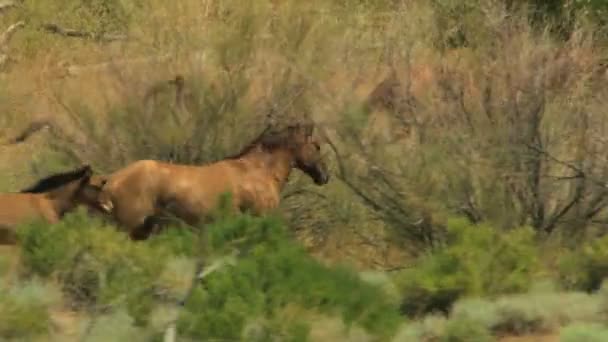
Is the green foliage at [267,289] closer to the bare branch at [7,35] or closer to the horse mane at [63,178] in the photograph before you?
the horse mane at [63,178]

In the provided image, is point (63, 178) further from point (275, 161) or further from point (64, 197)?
point (275, 161)

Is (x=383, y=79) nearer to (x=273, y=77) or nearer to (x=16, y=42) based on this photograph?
(x=273, y=77)

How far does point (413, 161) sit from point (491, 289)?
3.12 metres

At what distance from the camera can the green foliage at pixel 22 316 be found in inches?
363

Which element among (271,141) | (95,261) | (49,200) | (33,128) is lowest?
(33,128)

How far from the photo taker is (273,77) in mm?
15547

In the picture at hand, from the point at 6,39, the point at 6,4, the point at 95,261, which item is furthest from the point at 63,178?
the point at 6,4

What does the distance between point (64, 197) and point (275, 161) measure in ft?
6.62

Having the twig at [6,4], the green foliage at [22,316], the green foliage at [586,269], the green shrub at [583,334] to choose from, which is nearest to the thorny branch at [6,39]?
the twig at [6,4]

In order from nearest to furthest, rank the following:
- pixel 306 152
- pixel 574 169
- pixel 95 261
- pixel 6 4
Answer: pixel 95 261 < pixel 574 169 < pixel 306 152 < pixel 6 4

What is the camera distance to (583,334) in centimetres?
980

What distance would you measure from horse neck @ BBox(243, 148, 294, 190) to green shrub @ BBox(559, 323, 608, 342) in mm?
4334

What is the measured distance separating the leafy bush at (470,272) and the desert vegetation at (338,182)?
2 centimetres

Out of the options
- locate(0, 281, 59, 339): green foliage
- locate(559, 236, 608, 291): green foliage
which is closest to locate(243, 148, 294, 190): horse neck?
locate(559, 236, 608, 291): green foliage
